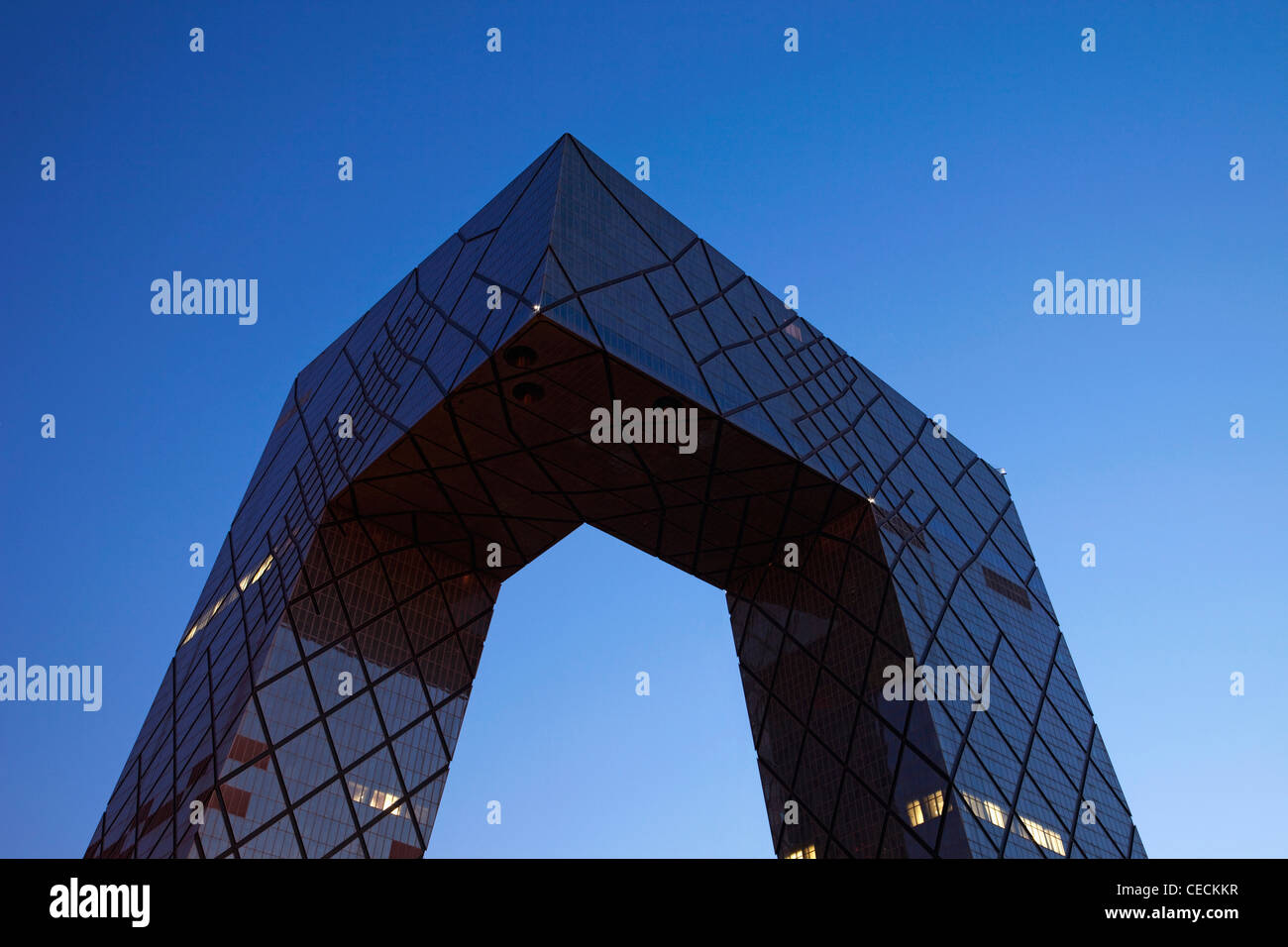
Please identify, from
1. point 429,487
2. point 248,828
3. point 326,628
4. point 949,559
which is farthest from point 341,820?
point 949,559

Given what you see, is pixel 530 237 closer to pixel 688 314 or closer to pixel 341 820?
pixel 688 314

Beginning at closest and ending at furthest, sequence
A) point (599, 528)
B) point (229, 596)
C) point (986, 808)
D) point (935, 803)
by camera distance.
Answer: point (935, 803)
point (986, 808)
point (599, 528)
point (229, 596)

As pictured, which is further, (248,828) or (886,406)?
(886,406)

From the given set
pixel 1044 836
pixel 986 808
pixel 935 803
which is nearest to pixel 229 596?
pixel 935 803

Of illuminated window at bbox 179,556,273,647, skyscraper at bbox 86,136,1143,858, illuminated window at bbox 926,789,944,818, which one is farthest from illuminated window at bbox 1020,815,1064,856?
illuminated window at bbox 179,556,273,647

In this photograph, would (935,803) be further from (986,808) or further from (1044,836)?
(1044,836)

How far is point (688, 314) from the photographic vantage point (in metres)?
33.2

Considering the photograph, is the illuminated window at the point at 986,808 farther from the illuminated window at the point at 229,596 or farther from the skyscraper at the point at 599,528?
the illuminated window at the point at 229,596

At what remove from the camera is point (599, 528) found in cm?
3678

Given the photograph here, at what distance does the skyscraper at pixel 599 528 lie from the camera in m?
30.2

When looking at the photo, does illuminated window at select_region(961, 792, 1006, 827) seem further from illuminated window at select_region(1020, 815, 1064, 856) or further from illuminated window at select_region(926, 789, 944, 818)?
illuminated window at select_region(1020, 815, 1064, 856)

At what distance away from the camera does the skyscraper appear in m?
30.2

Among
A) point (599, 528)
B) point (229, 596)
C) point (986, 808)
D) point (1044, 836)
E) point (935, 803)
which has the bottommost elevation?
→ point (1044, 836)
